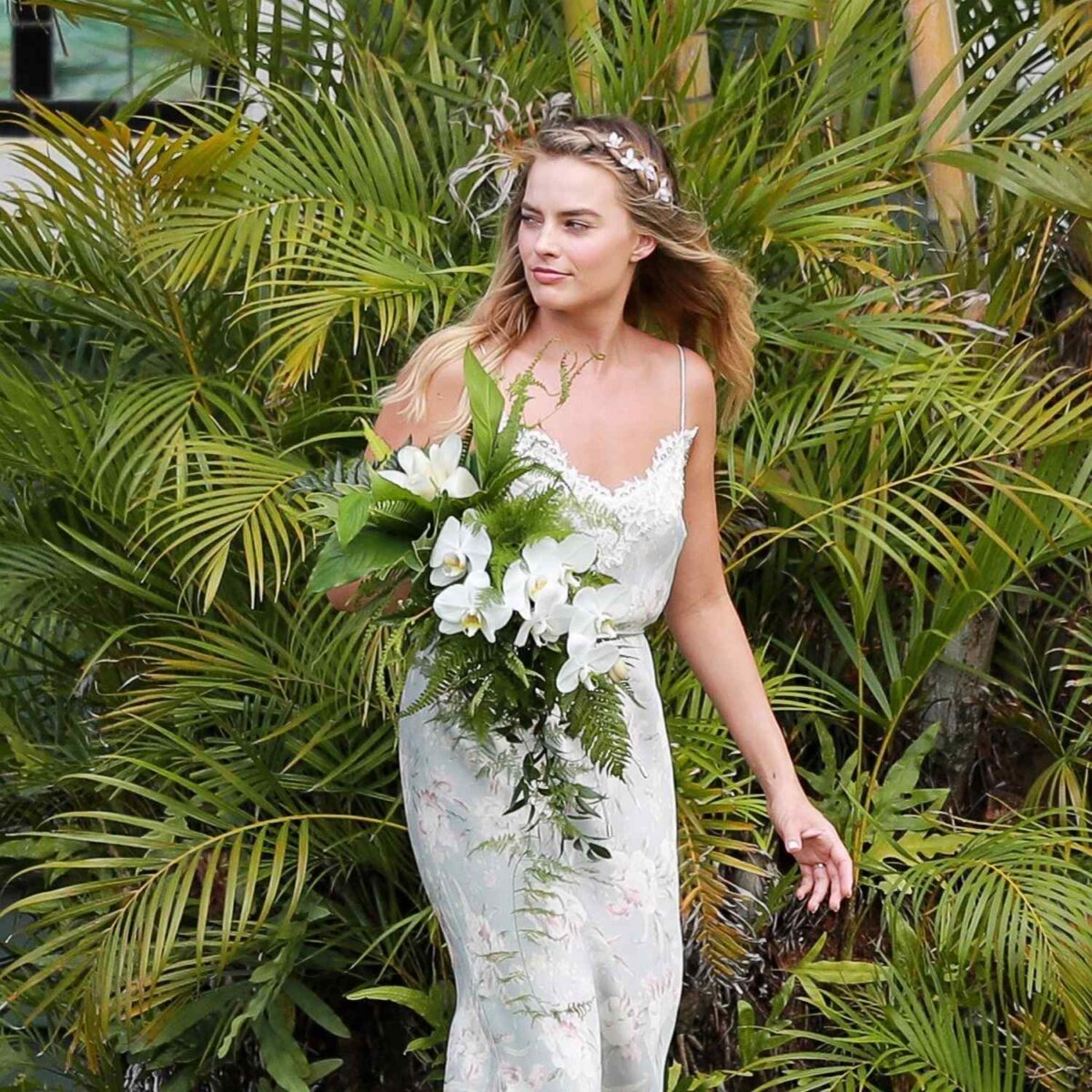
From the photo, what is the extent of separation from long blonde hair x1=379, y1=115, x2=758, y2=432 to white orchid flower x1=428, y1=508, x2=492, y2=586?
0.39 meters

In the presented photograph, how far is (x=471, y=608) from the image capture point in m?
2.26

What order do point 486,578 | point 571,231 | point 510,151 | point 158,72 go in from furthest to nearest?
1. point 158,72
2. point 510,151
3. point 571,231
4. point 486,578

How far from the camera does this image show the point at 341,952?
4.28 m

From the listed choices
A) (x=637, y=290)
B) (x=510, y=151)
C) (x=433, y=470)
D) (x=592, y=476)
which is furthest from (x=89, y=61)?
(x=433, y=470)

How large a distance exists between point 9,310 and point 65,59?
5.25 ft

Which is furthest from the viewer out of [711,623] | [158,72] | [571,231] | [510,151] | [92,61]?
[92,61]

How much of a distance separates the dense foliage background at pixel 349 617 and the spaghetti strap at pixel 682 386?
0.73 metres

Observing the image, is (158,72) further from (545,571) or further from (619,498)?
(545,571)

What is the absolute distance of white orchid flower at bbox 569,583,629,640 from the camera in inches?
89.7

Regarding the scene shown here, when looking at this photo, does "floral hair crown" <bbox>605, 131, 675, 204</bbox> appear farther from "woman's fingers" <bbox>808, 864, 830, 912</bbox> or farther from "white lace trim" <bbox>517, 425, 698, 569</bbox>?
"woman's fingers" <bbox>808, 864, 830, 912</bbox>

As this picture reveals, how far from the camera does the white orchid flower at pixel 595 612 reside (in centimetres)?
228

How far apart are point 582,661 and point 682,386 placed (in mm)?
753

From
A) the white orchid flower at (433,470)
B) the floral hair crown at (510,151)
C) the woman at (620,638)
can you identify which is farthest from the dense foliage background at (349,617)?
the white orchid flower at (433,470)

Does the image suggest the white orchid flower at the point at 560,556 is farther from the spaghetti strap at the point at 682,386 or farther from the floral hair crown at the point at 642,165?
the floral hair crown at the point at 642,165
